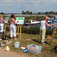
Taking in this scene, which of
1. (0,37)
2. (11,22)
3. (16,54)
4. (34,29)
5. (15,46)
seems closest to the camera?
(16,54)

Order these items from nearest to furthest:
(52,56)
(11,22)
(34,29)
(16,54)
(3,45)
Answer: (52,56) < (16,54) < (3,45) < (11,22) < (34,29)

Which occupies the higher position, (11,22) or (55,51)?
(11,22)

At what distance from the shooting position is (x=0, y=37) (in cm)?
1184

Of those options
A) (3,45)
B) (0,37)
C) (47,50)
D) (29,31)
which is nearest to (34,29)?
(29,31)

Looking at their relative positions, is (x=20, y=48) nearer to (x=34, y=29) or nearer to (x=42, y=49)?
(x=42, y=49)

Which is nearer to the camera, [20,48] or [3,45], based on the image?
[20,48]

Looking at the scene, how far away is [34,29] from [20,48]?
680cm

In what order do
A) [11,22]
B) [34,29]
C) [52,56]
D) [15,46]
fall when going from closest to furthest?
[52,56] < [15,46] < [11,22] < [34,29]

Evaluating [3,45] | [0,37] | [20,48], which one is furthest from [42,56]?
[0,37]

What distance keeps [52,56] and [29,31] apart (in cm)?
855

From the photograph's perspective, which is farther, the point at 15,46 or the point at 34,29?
the point at 34,29

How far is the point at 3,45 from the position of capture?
9203 millimetres

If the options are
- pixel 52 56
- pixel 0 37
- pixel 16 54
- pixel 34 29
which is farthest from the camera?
pixel 34 29

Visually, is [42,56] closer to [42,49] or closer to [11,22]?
[42,49]
